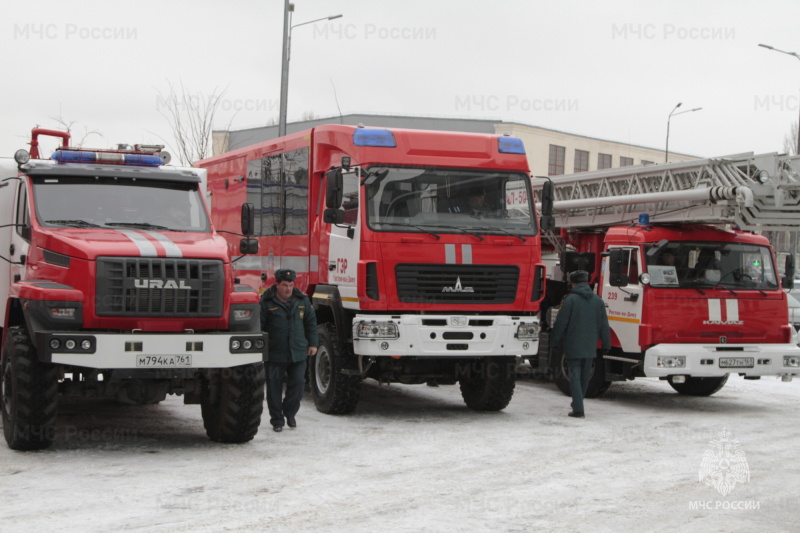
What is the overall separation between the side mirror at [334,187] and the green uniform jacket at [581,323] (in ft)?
10.5

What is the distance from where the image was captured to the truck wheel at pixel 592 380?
14.7 m

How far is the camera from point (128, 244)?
31.8ft

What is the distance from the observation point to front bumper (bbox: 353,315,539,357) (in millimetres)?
11930

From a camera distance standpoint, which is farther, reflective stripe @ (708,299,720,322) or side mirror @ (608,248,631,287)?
side mirror @ (608,248,631,287)

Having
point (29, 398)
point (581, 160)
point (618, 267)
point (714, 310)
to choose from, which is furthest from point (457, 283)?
point (581, 160)

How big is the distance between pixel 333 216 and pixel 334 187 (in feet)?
1.28

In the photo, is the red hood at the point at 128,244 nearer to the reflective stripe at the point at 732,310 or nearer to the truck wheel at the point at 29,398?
the truck wheel at the point at 29,398

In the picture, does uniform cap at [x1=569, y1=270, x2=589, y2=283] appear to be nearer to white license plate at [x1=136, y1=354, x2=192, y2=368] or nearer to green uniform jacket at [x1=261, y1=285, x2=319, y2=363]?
green uniform jacket at [x1=261, y1=285, x2=319, y2=363]

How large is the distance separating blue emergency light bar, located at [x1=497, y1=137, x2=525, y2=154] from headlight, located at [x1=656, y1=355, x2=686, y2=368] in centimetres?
321

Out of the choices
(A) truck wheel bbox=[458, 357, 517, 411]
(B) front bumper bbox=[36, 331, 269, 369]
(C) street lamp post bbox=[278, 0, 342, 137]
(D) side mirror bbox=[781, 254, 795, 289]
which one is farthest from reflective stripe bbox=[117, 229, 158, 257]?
(C) street lamp post bbox=[278, 0, 342, 137]

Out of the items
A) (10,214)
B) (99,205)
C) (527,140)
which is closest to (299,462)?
(99,205)

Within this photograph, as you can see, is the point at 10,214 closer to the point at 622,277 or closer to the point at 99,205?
the point at 99,205

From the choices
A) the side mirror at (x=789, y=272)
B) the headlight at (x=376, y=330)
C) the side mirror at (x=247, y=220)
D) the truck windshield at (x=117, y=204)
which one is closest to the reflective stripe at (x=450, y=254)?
the headlight at (x=376, y=330)

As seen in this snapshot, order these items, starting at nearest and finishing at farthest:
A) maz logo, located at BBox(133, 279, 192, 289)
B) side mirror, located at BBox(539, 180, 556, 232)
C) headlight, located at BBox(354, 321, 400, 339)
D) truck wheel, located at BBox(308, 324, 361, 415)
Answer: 1. maz logo, located at BBox(133, 279, 192, 289)
2. headlight, located at BBox(354, 321, 400, 339)
3. truck wheel, located at BBox(308, 324, 361, 415)
4. side mirror, located at BBox(539, 180, 556, 232)
